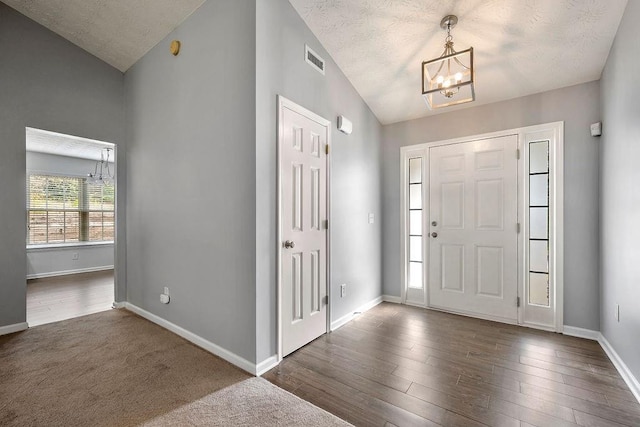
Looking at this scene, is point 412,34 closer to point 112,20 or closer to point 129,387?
point 112,20

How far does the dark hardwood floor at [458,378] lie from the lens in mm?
1764

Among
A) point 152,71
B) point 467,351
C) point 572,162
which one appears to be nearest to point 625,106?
point 572,162

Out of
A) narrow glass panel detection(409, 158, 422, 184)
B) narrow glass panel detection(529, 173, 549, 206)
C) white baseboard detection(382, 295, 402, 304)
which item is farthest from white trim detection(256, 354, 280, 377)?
narrow glass panel detection(529, 173, 549, 206)

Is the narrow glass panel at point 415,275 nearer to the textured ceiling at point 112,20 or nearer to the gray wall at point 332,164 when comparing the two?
the gray wall at point 332,164

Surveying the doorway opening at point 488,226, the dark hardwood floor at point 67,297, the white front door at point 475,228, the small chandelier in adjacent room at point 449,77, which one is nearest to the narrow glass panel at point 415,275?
the doorway opening at point 488,226

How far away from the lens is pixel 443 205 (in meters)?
3.72

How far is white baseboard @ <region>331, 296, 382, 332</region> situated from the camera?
3141mm

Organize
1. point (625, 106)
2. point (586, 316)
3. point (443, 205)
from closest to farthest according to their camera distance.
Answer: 1. point (625, 106)
2. point (586, 316)
3. point (443, 205)

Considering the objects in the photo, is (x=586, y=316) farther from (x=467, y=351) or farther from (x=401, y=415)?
(x=401, y=415)

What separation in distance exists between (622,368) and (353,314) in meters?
2.28

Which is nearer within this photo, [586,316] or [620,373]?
[620,373]

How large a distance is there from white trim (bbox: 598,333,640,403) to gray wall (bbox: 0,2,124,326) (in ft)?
18.2

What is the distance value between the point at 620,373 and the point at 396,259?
90.5 inches

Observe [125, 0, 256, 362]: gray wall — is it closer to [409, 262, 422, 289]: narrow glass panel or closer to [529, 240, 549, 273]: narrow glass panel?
[409, 262, 422, 289]: narrow glass panel
